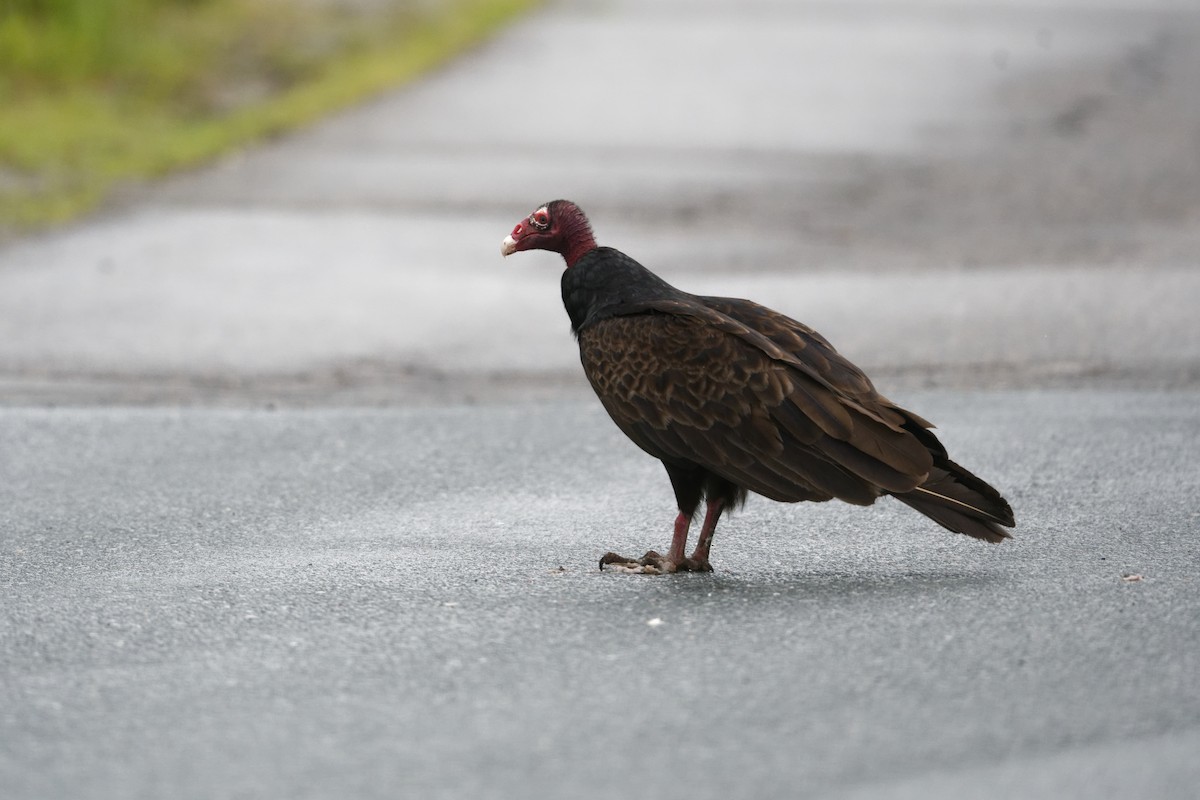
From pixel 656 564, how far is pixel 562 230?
1.30m

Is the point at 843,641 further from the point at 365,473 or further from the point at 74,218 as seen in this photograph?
the point at 74,218

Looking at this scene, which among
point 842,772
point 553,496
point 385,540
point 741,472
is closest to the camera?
point 842,772

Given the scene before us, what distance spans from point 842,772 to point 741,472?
1.53 m

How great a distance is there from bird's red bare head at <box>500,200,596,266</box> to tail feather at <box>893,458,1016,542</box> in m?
1.55

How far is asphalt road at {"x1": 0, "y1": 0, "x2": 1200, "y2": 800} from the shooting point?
3.94 m

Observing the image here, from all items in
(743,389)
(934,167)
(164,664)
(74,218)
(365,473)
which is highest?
(934,167)

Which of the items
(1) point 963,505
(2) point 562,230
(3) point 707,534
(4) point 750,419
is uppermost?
(2) point 562,230

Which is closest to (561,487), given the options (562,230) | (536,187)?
(562,230)

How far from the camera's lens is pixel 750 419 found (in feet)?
16.8

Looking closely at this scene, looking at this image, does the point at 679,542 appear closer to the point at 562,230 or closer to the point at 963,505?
the point at 963,505

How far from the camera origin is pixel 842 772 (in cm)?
373

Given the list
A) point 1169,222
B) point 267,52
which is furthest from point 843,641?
point 267,52

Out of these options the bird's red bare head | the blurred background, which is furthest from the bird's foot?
the blurred background

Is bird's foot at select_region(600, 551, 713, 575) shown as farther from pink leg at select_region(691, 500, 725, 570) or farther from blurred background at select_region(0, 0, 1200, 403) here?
blurred background at select_region(0, 0, 1200, 403)
